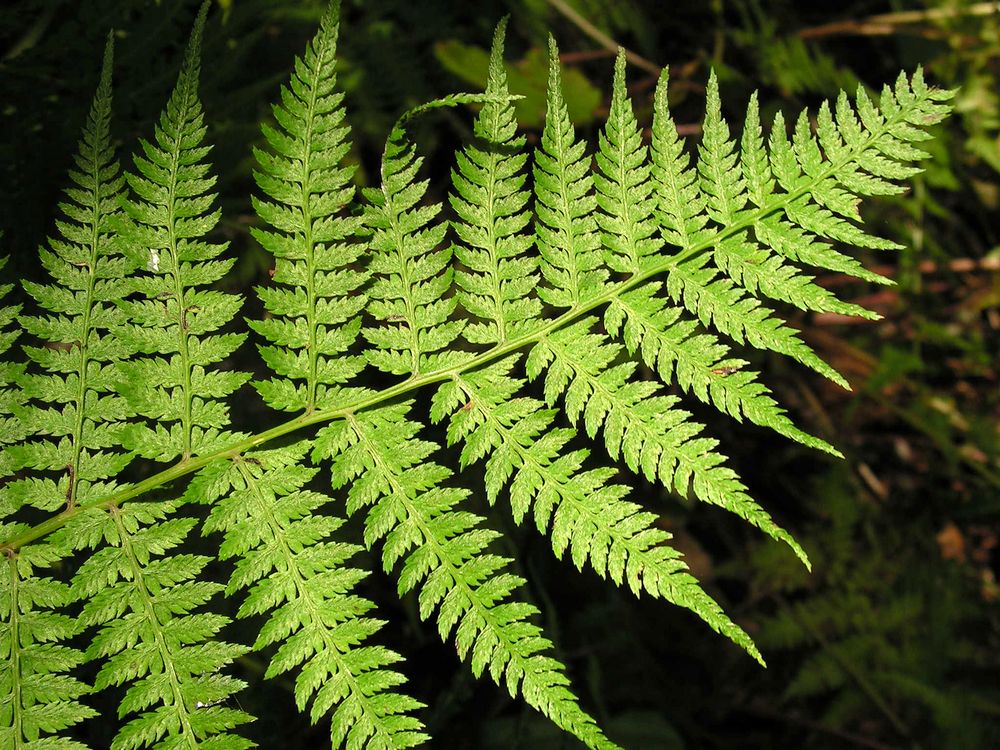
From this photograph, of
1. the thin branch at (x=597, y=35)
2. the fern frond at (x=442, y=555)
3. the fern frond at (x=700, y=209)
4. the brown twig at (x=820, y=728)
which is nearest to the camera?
the fern frond at (x=442, y=555)

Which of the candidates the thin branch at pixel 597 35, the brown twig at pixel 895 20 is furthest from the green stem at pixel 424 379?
the brown twig at pixel 895 20

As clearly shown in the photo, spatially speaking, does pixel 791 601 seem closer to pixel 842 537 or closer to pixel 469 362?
pixel 842 537

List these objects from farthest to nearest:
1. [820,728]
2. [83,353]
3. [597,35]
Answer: [597,35] → [820,728] → [83,353]

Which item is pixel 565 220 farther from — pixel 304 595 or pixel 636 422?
pixel 304 595

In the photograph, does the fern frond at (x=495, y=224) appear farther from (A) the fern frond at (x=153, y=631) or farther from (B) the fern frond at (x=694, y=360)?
(A) the fern frond at (x=153, y=631)

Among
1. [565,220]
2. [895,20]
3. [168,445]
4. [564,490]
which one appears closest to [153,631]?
[168,445]

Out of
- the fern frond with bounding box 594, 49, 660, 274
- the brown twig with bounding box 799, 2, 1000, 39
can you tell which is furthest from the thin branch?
the fern frond with bounding box 594, 49, 660, 274

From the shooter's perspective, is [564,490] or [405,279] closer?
[564,490]
